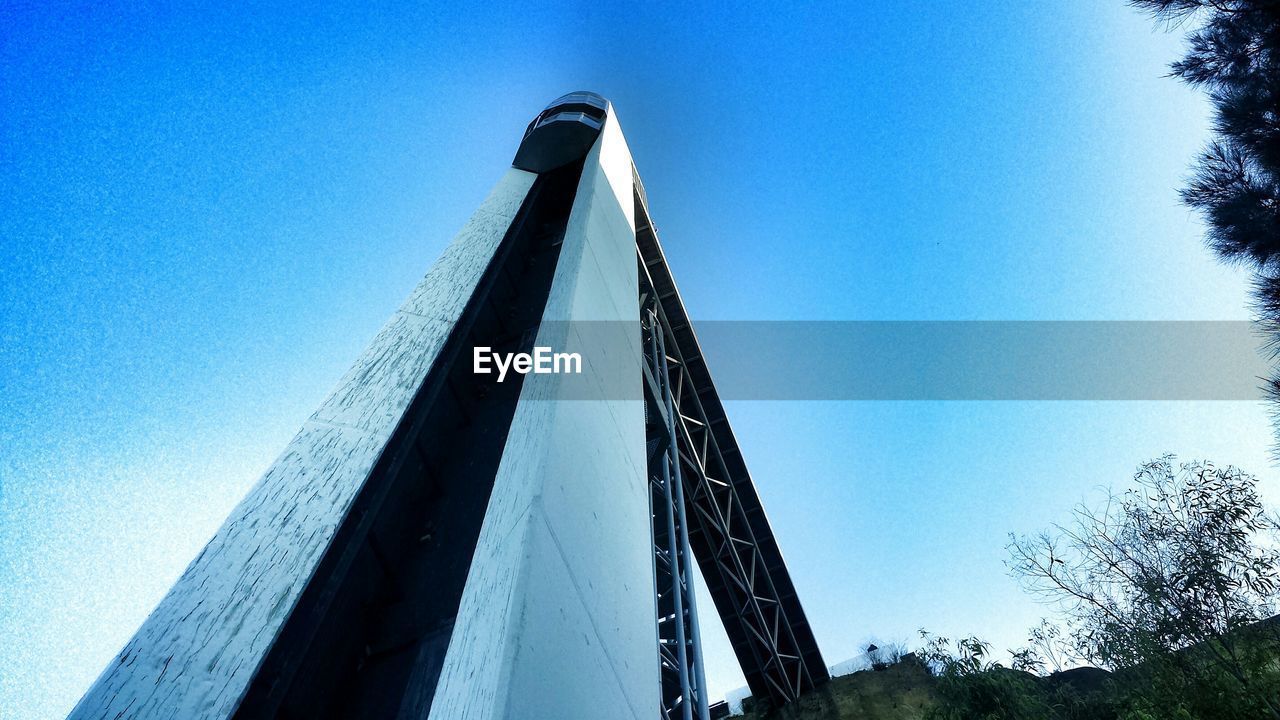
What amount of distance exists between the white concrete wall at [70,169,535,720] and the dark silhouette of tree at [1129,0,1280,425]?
17.3 ft

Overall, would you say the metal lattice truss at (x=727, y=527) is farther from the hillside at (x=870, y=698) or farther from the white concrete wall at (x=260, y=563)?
the white concrete wall at (x=260, y=563)

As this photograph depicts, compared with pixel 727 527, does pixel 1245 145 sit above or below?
below

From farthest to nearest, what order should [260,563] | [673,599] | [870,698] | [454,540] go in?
[870,698] < [673,599] < [454,540] < [260,563]

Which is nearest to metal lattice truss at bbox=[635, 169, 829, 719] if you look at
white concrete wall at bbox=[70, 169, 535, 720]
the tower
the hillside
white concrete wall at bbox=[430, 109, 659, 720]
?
the hillside

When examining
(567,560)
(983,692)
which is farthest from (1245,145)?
(983,692)

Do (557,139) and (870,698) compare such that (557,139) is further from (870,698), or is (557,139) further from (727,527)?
(870,698)

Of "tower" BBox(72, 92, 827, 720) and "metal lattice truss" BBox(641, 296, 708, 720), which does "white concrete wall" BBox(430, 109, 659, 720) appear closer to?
"tower" BBox(72, 92, 827, 720)

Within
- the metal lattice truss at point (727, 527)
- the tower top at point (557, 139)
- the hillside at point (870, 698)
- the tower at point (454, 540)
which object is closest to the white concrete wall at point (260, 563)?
the tower at point (454, 540)

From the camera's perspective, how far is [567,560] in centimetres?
208

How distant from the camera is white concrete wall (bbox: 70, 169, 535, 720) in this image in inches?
64.6

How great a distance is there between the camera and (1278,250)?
4145 mm

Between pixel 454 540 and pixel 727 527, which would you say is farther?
pixel 727 527

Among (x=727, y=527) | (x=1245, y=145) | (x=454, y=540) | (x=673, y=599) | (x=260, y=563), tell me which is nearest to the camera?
(x=260, y=563)

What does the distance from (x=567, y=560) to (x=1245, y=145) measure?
533 cm
